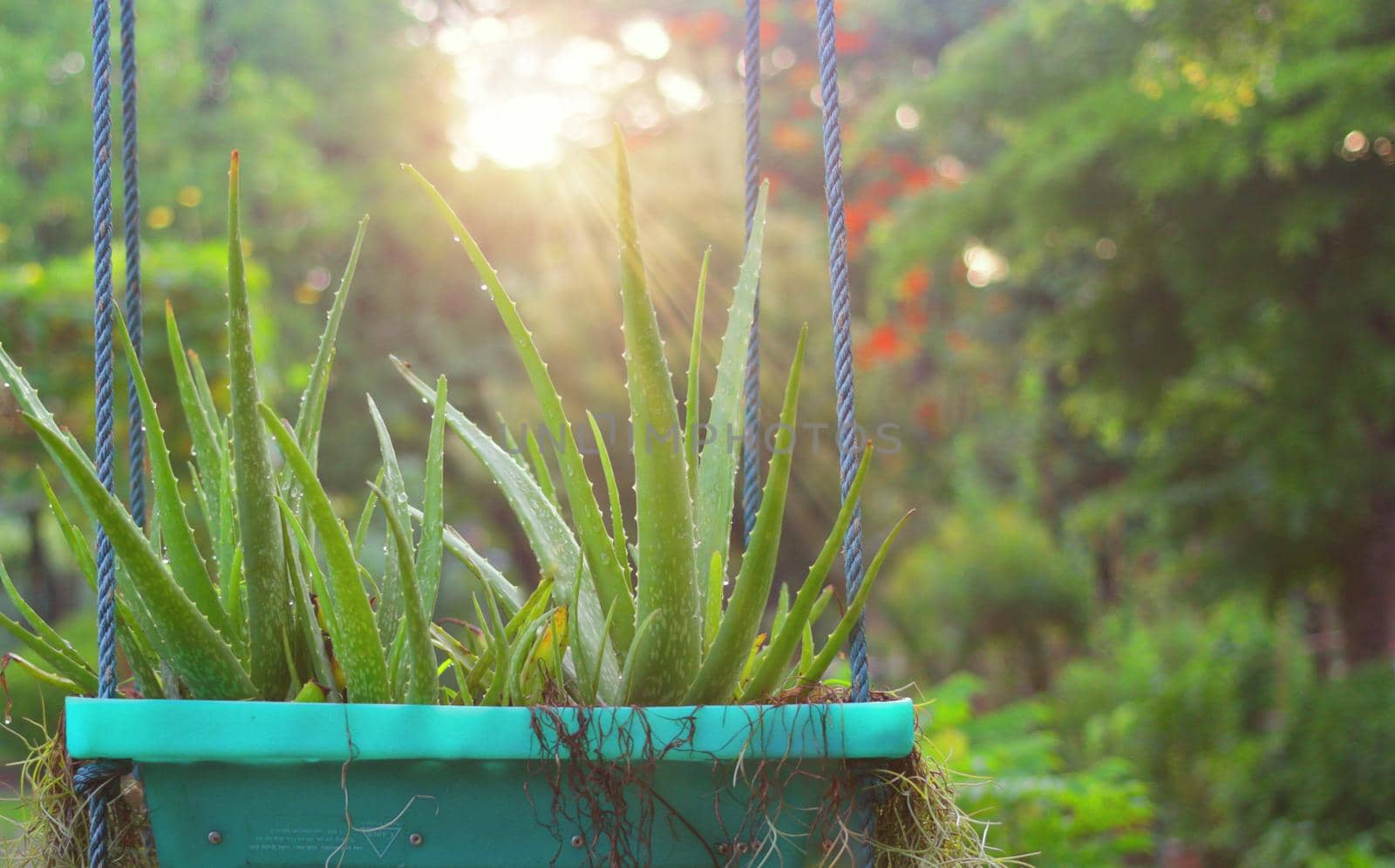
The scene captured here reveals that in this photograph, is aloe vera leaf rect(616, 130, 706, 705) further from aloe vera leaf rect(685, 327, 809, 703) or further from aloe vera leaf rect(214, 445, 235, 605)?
aloe vera leaf rect(214, 445, 235, 605)

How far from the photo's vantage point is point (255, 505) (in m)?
0.64

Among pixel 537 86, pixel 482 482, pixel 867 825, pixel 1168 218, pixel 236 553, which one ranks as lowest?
pixel 867 825

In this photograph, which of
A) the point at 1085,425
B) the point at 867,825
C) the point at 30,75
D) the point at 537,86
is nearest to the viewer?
the point at 867,825

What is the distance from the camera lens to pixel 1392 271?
9.60 ft

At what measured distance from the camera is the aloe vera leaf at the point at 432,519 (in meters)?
0.70

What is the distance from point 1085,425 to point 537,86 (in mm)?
5308

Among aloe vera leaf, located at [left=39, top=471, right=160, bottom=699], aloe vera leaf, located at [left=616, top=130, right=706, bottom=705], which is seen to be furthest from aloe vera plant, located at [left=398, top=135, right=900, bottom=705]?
aloe vera leaf, located at [left=39, top=471, right=160, bottom=699]

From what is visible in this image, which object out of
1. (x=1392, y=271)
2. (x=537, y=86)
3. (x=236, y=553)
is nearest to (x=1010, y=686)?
(x=1392, y=271)

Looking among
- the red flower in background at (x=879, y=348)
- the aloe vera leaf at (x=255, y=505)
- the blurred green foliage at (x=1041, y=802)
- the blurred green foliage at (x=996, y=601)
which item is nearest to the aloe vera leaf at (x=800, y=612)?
the aloe vera leaf at (x=255, y=505)

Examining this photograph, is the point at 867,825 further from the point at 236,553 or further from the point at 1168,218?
the point at 1168,218

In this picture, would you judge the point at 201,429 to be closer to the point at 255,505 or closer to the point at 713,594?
the point at 255,505

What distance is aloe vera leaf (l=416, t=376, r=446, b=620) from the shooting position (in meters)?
0.70

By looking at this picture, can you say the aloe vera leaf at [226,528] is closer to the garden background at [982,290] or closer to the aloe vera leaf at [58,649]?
the aloe vera leaf at [58,649]

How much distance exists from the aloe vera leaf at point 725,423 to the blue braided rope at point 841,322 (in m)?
0.06
